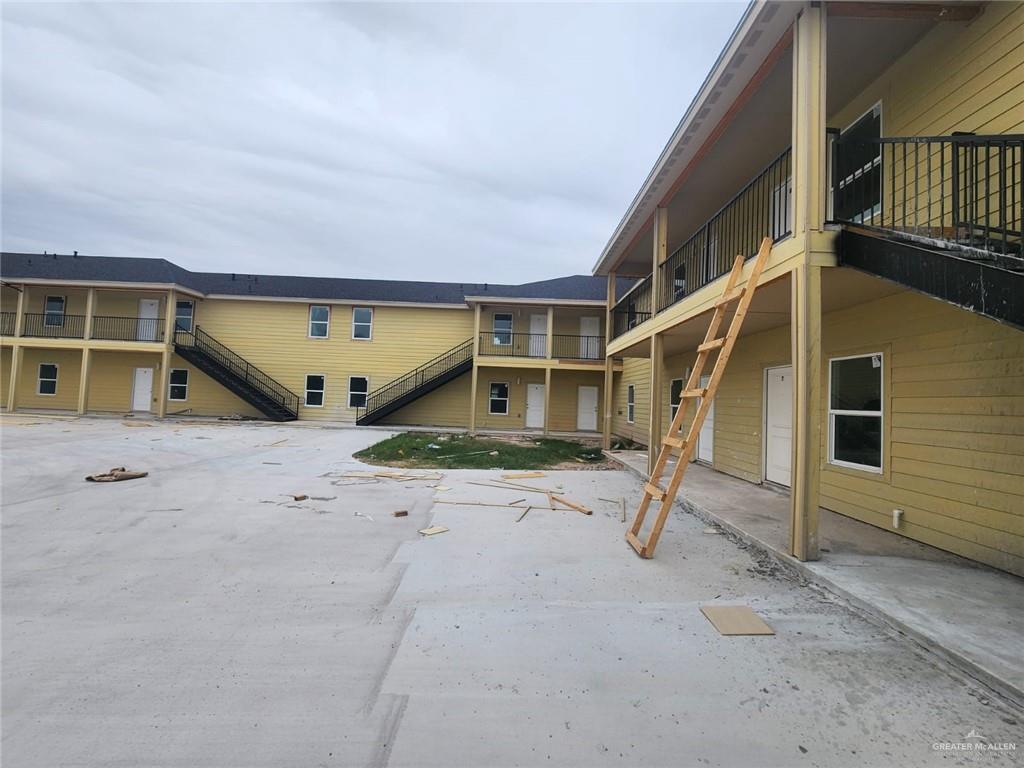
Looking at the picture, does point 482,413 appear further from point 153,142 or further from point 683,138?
point 153,142

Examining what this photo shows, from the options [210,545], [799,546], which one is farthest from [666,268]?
[210,545]

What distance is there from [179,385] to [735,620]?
2578 centimetres

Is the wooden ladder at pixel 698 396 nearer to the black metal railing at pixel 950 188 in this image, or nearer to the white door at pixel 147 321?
the black metal railing at pixel 950 188

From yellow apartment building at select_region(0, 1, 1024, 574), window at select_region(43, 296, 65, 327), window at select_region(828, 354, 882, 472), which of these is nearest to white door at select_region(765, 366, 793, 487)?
yellow apartment building at select_region(0, 1, 1024, 574)

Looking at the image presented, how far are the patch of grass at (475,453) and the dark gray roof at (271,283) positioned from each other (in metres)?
7.81

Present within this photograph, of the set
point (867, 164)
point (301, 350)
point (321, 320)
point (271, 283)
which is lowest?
point (301, 350)

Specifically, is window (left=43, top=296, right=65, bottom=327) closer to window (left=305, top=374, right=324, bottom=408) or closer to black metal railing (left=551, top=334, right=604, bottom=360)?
window (left=305, top=374, right=324, bottom=408)

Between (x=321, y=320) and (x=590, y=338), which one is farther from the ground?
(x=321, y=320)

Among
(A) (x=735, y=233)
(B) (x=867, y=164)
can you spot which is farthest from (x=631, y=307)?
(B) (x=867, y=164)

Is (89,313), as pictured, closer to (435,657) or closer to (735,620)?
(435,657)

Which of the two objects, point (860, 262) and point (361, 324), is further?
point (361, 324)

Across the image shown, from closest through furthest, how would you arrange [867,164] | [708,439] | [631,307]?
[867,164], [708,439], [631,307]

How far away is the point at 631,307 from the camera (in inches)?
489

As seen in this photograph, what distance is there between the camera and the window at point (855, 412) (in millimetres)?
5734
